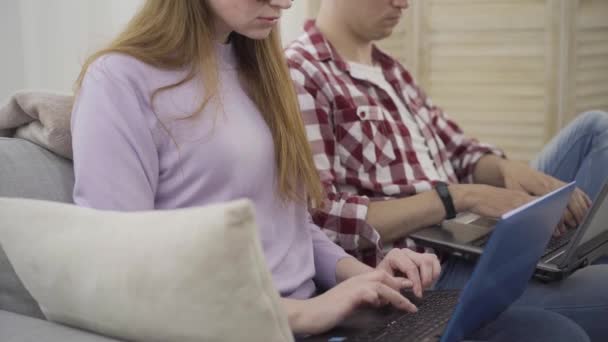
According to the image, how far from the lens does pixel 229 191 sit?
109cm

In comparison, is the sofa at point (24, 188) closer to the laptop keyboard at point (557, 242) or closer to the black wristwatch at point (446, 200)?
the black wristwatch at point (446, 200)

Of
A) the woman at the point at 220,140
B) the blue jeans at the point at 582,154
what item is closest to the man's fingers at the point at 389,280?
the woman at the point at 220,140

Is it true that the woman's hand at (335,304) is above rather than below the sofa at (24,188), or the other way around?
below

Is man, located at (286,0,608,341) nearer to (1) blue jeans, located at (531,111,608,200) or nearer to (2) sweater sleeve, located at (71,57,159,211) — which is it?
(1) blue jeans, located at (531,111,608,200)

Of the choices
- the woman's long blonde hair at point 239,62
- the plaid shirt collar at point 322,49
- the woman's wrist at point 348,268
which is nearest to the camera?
the woman's long blonde hair at point 239,62

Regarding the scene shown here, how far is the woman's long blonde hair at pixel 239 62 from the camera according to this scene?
1.09 metres

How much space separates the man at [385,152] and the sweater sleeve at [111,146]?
54cm

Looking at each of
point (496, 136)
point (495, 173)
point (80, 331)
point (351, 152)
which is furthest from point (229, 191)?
point (496, 136)

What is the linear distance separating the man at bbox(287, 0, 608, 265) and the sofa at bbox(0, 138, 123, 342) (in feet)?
1.80

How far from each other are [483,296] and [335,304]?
0.18 m

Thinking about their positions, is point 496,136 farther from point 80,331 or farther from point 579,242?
point 80,331

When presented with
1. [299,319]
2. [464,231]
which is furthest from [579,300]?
[299,319]

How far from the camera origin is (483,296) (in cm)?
93

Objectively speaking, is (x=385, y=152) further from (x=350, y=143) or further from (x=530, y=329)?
(x=530, y=329)
